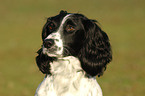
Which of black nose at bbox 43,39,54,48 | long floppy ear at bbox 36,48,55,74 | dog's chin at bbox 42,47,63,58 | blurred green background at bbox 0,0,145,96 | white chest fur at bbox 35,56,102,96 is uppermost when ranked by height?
black nose at bbox 43,39,54,48

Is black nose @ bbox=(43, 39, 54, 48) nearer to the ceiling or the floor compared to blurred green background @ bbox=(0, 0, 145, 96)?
nearer to the ceiling

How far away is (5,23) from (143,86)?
2771cm

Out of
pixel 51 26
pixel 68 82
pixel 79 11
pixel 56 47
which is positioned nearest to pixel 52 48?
pixel 56 47

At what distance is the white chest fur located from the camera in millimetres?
7004

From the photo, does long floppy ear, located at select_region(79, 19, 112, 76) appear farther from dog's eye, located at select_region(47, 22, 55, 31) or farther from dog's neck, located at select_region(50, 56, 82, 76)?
dog's eye, located at select_region(47, 22, 55, 31)

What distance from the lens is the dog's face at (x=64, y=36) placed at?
6.55 metres

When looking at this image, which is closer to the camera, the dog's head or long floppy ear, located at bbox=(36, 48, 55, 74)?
the dog's head

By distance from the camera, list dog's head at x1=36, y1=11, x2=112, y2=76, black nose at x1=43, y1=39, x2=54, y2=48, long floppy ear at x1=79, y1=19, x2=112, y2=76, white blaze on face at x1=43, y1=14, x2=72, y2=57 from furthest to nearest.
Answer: long floppy ear at x1=79, y1=19, x2=112, y2=76, dog's head at x1=36, y1=11, x2=112, y2=76, white blaze on face at x1=43, y1=14, x2=72, y2=57, black nose at x1=43, y1=39, x2=54, y2=48

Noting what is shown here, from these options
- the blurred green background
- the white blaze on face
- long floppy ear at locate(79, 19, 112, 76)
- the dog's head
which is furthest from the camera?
the blurred green background

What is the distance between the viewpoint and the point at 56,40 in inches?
257

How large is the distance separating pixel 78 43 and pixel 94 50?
454mm

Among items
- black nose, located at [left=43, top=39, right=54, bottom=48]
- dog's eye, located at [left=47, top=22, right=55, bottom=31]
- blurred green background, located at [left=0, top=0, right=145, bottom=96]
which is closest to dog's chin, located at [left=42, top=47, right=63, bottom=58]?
black nose, located at [left=43, top=39, right=54, bottom=48]

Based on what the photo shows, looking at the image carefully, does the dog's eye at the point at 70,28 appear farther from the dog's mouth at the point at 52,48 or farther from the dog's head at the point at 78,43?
the dog's mouth at the point at 52,48

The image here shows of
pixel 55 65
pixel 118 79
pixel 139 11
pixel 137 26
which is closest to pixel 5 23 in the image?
pixel 137 26
